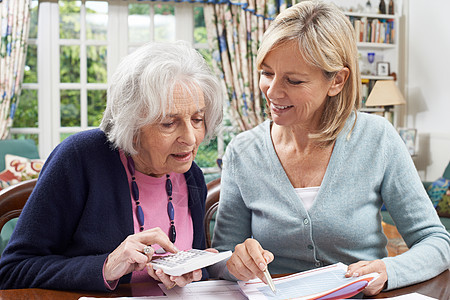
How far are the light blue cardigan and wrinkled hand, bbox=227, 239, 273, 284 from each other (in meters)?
0.13

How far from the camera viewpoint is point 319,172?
4.33 feet

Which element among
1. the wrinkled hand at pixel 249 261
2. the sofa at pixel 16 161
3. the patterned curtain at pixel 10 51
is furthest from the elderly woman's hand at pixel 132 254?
the patterned curtain at pixel 10 51

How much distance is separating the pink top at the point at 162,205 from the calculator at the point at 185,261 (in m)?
0.25

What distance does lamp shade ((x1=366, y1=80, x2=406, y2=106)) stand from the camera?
4.66 metres

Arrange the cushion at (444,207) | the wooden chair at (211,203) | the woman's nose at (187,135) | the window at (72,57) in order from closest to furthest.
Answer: the woman's nose at (187,135)
the wooden chair at (211,203)
the cushion at (444,207)
the window at (72,57)

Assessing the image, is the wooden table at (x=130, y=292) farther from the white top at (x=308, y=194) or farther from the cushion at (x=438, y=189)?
the cushion at (x=438, y=189)

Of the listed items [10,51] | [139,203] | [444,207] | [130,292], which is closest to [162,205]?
[139,203]

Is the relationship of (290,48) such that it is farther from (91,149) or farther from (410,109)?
(410,109)

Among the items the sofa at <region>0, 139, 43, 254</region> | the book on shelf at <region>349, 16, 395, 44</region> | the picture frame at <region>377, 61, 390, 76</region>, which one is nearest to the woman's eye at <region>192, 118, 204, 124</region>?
the sofa at <region>0, 139, 43, 254</region>

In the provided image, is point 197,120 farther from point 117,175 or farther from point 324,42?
point 324,42

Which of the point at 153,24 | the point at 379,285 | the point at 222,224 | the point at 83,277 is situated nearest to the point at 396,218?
the point at 379,285

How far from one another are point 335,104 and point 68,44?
364 centimetres

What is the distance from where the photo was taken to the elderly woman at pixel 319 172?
123cm

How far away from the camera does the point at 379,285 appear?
39.8 inches
